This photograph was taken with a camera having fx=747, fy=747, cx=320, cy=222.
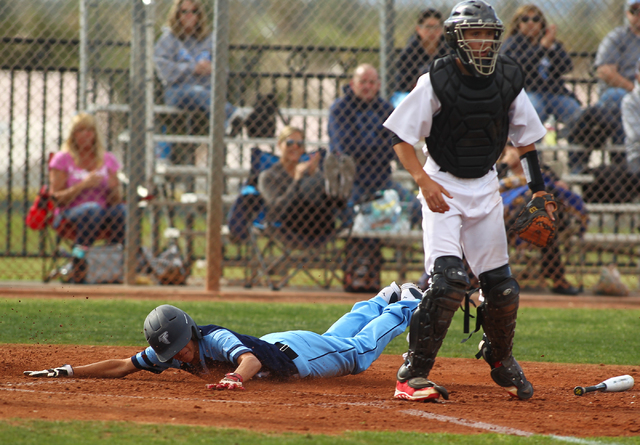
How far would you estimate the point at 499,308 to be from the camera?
155 inches

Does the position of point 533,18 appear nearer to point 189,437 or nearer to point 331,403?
point 331,403

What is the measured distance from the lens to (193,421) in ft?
10.3

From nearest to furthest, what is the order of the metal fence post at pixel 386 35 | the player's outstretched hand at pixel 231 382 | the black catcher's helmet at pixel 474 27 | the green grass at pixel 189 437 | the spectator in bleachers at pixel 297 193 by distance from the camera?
the green grass at pixel 189 437 → the player's outstretched hand at pixel 231 382 → the black catcher's helmet at pixel 474 27 → the spectator in bleachers at pixel 297 193 → the metal fence post at pixel 386 35

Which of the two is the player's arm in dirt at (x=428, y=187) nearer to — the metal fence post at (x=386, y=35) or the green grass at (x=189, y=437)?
the green grass at (x=189, y=437)

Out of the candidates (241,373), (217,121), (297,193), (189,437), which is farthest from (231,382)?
(217,121)

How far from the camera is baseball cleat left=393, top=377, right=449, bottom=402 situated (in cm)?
373

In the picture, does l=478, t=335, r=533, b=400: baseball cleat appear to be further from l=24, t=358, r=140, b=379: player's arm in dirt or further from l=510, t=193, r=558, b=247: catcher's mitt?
l=24, t=358, r=140, b=379: player's arm in dirt

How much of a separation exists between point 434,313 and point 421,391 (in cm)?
40

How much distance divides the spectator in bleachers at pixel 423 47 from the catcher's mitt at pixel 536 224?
4.61 meters

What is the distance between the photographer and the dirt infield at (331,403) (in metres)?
3.21

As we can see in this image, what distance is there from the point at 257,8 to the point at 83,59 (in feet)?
7.44

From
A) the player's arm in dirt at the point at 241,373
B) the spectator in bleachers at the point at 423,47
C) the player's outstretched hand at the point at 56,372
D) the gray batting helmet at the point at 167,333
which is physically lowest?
the player's outstretched hand at the point at 56,372

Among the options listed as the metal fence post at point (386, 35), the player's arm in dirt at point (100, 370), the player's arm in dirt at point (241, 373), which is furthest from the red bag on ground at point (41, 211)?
the player's arm in dirt at point (241, 373)

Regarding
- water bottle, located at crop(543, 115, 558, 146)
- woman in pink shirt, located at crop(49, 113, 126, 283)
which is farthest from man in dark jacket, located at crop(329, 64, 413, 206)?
woman in pink shirt, located at crop(49, 113, 126, 283)
